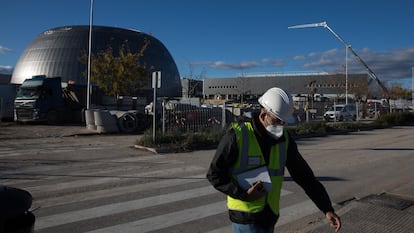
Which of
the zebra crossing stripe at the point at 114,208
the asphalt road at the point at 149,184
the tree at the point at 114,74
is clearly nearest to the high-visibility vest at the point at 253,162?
the asphalt road at the point at 149,184

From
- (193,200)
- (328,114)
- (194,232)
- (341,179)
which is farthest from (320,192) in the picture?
(328,114)

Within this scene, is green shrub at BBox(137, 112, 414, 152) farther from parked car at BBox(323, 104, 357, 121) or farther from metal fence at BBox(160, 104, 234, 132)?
parked car at BBox(323, 104, 357, 121)

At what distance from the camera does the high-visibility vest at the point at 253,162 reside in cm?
281

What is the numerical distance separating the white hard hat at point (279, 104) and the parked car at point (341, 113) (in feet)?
115

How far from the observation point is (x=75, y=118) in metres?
32.9

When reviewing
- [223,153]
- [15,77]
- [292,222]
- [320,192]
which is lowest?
[292,222]

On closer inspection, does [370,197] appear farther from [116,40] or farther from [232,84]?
[232,84]

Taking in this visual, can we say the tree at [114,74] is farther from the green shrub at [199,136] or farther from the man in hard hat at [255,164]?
the man in hard hat at [255,164]

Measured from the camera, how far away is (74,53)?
8531cm

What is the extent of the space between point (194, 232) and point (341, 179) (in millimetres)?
5030

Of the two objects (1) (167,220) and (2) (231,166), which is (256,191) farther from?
(1) (167,220)

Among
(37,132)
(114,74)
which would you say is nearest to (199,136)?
(37,132)

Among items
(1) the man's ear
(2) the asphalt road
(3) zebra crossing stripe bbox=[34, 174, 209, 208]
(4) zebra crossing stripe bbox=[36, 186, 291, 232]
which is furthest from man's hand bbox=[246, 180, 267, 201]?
(3) zebra crossing stripe bbox=[34, 174, 209, 208]

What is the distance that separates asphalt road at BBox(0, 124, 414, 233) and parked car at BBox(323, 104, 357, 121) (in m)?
21.8
